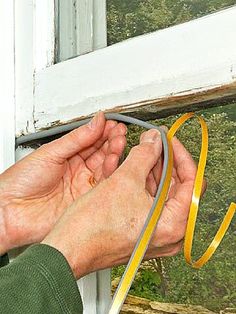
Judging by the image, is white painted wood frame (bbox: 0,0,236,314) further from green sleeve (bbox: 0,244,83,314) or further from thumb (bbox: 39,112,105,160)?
green sleeve (bbox: 0,244,83,314)

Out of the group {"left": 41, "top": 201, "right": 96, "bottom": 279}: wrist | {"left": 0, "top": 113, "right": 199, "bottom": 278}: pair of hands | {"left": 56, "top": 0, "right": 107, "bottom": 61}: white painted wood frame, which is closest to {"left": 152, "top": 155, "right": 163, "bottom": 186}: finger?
{"left": 0, "top": 113, "right": 199, "bottom": 278}: pair of hands

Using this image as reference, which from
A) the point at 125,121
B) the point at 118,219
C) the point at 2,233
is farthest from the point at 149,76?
the point at 2,233

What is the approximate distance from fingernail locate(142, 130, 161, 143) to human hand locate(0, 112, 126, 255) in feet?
0.18

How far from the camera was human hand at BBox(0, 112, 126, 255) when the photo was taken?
0.81 meters

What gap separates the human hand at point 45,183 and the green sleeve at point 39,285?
158 millimetres

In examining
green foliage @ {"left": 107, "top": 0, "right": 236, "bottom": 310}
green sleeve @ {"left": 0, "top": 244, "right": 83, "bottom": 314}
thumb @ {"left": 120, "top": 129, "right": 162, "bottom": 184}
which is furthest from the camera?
green foliage @ {"left": 107, "top": 0, "right": 236, "bottom": 310}

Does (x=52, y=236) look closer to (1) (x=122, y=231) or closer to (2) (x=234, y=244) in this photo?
(1) (x=122, y=231)

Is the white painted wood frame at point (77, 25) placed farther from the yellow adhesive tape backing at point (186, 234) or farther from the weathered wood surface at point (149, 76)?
the yellow adhesive tape backing at point (186, 234)

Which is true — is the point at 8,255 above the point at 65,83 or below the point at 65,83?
below

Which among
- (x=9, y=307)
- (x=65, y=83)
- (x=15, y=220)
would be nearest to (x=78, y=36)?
(x=65, y=83)

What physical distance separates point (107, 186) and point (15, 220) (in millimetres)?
179

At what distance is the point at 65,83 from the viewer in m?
0.86

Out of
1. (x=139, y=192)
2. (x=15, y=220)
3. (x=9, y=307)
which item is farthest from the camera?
(x=15, y=220)

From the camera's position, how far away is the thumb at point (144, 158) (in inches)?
28.6
